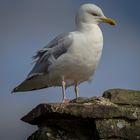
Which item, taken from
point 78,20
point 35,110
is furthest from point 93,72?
point 35,110

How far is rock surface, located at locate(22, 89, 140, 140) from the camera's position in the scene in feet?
15.9

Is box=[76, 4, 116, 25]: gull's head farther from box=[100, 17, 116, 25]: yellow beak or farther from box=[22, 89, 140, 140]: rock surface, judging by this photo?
box=[22, 89, 140, 140]: rock surface

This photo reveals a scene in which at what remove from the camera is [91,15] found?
755 cm

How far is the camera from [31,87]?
817 centimetres

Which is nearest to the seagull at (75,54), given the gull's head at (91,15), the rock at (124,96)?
the gull's head at (91,15)

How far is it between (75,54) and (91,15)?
2.99 ft

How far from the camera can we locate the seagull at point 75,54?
7.07m

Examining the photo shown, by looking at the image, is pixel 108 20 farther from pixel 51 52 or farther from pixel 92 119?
pixel 92 119

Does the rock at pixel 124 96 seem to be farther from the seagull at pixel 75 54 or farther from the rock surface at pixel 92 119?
the seagull at pixel 75 54

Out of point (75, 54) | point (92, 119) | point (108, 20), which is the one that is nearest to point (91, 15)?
point (108, 20)

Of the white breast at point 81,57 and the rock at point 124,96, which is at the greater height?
the white breast at point 81,57

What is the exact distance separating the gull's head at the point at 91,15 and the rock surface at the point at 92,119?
2.48 m

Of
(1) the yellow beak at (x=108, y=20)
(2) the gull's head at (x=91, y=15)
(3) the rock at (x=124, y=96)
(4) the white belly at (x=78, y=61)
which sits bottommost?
(3) the rock at (x=124, y=96)

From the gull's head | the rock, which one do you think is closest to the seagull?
the gull's head
